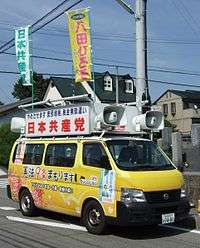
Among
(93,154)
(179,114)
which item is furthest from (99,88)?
(93,154)

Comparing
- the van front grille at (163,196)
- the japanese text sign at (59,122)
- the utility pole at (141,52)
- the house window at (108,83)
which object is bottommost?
the van front grille at (163,196)

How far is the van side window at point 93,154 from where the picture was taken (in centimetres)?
1039

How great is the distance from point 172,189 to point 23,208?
4466 millimetres

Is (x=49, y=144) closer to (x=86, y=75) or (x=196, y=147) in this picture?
(x=86, y=75)

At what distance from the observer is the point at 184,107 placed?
→ 7050 cm

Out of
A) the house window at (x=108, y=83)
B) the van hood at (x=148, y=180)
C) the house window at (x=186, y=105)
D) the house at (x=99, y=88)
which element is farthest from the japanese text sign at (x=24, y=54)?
the house window at (x=186, y=105)

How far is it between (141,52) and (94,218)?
693 cm

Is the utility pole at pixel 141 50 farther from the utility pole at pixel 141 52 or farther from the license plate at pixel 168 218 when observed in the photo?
the license plate at pixel 168 218

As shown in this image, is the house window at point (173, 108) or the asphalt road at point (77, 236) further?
the house window at point (173, 108)

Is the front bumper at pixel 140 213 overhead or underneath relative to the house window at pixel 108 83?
underneath

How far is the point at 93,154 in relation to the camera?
10.6 meters

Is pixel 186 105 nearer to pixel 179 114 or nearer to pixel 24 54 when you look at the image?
pixel 179 114

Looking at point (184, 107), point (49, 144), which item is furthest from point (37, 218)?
point (184, 107)

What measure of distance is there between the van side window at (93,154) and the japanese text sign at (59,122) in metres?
0.36
